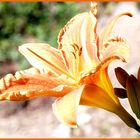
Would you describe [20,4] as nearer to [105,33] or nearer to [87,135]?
[87,135]

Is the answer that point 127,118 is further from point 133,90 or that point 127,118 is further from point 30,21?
point 30,21

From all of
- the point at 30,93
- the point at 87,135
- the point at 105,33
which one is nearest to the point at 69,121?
the point at 30,93

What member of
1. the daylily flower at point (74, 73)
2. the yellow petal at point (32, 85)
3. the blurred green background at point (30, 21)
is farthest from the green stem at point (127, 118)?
the blurred green background at point (30, 21)

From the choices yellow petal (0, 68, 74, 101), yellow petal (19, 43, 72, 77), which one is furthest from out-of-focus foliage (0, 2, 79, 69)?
yellow petal (0, 68, 74, 101)

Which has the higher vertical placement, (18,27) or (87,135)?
(18,27)

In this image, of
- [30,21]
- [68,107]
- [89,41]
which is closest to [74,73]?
[89,41]

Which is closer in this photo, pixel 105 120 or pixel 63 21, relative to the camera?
pixel 105 120

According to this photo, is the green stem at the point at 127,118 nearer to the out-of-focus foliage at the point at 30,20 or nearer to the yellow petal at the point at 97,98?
the yellow petal at the point at 97,98
